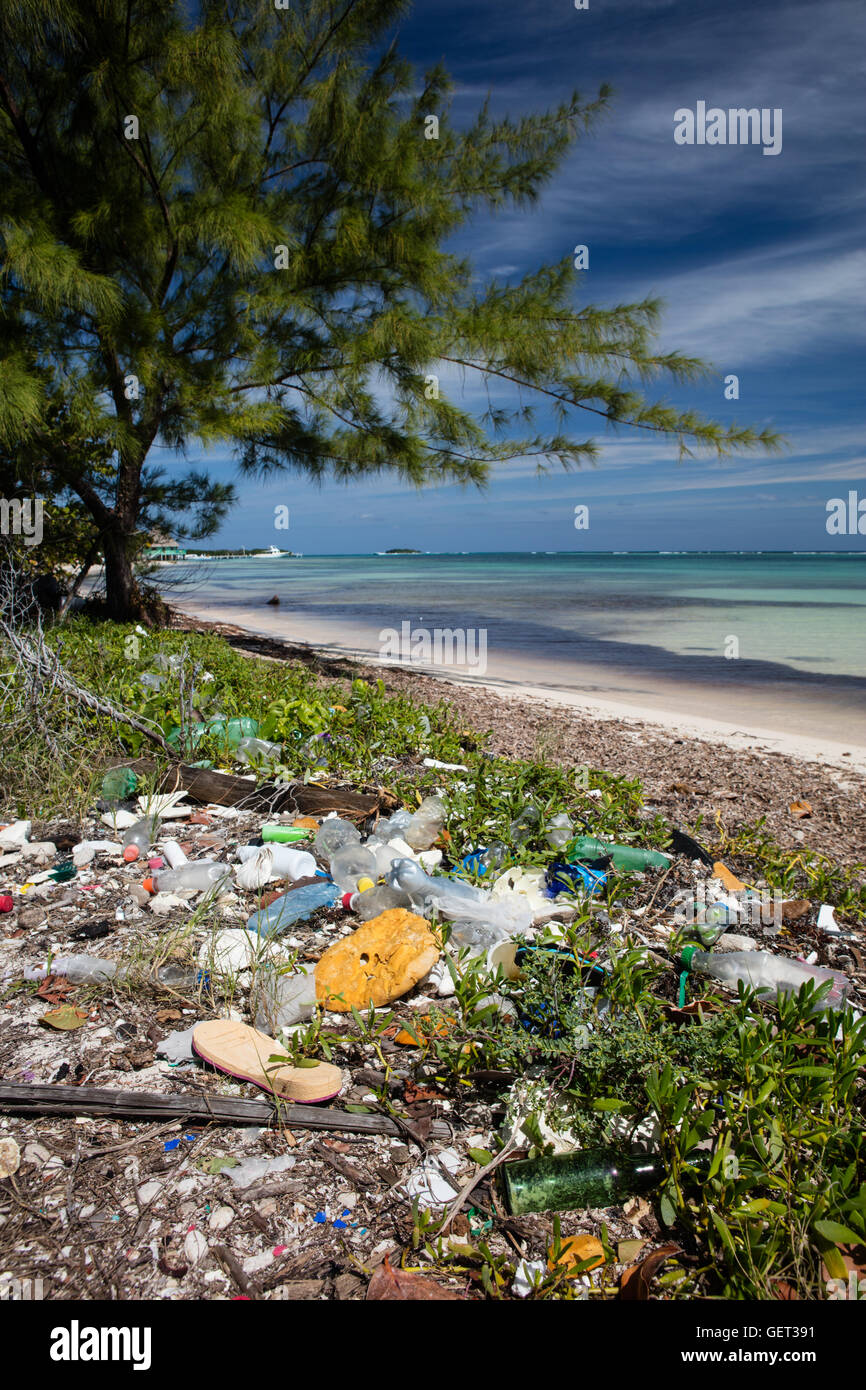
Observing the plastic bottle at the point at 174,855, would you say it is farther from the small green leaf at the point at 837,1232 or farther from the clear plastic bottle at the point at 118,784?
the small green leaf at the point at 837,1232

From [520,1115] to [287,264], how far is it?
276 inches

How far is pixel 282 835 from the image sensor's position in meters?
2.87

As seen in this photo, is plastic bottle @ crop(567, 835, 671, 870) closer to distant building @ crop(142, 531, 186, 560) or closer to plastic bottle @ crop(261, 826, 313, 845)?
plastic bottle @ crop(261, 826, 313, 845)

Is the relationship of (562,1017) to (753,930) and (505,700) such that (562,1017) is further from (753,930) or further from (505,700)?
(505,700)

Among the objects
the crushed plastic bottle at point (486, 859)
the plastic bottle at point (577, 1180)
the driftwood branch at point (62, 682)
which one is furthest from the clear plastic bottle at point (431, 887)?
the driftwood branch at point (62, 682)

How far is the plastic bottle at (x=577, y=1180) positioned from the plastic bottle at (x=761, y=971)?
2.31ft

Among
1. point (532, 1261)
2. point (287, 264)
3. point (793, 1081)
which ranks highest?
point (287, 264)

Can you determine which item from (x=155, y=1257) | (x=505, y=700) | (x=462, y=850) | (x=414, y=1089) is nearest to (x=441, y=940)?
(x=414, y=1089)

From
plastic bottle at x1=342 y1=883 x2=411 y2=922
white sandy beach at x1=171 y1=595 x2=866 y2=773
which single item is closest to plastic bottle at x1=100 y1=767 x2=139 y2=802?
plastic bottle at x1=342 y1=883 x2=411 y2=922

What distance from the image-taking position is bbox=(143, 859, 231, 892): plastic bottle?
2.55 meters

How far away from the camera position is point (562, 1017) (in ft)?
5.45

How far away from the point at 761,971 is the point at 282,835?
168 cm

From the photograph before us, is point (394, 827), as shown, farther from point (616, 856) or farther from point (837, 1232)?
point (837, 1232)

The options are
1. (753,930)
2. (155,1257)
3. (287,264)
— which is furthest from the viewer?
(287,264)
